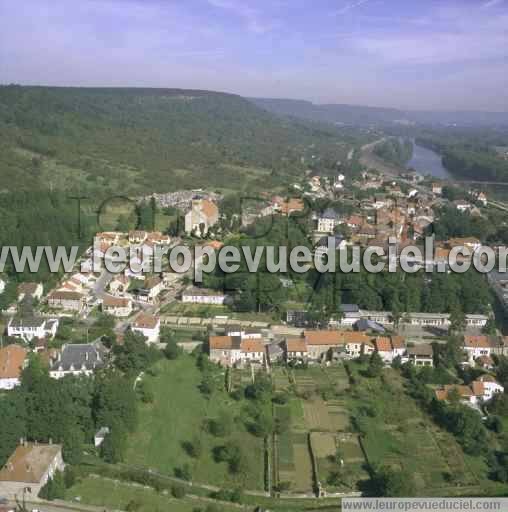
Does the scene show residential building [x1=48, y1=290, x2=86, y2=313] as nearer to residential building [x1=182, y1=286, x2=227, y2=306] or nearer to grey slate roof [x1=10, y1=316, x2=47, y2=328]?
grey slate roof [x1=10, y1=316, x2=47, y2=328]

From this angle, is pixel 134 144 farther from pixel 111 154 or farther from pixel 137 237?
pixel 137 237

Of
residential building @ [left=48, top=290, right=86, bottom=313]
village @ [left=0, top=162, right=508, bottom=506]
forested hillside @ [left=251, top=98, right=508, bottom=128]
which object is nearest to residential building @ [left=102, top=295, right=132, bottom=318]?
village @ [left=0, top=162, right=508, bottom=506]

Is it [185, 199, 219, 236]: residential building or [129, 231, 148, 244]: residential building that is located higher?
[185, 199, 219, 236]: residential building

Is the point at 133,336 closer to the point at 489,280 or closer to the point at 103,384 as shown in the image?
the point at 103,384

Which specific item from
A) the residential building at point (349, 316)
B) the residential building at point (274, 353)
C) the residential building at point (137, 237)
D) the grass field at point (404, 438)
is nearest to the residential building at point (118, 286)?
the residential building at point (137, 237)

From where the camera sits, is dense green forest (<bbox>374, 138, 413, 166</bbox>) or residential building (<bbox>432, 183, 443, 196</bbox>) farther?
dense green forest (<bbox>374, 138, 413, 166</bbox>)
